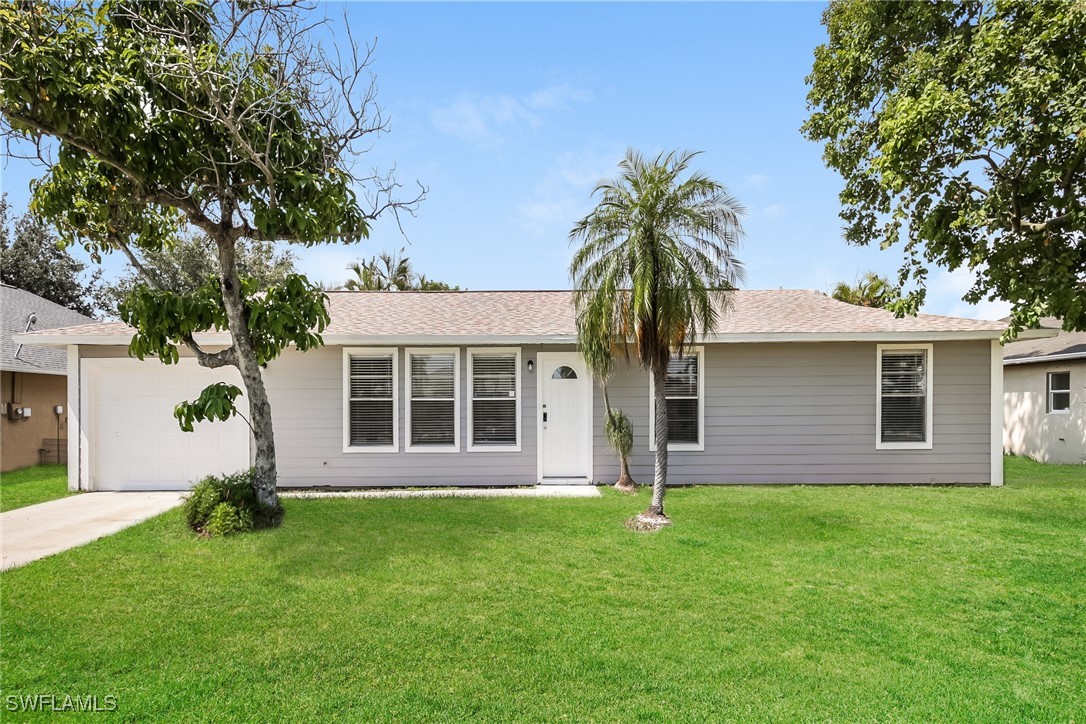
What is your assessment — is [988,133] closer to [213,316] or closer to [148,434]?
[213,316]

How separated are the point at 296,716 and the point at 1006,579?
5.78 m

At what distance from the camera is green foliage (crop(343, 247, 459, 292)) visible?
2562cm

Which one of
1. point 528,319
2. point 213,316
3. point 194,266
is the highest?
point 194,266

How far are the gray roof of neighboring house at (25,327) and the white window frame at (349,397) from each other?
7327 mm

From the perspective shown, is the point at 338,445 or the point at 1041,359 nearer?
the point at 338,445

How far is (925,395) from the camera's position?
9.02 metres

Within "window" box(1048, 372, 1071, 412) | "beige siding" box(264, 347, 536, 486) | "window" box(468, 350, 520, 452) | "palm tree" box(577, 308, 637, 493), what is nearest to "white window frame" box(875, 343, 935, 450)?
"palm tree" box(577, 308, 637, 493)

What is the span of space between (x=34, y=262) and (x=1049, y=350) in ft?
110

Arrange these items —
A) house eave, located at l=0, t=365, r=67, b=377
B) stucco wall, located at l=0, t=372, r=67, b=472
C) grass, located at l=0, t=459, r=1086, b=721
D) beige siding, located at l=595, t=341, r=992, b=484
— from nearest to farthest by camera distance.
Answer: grass, located at l=0, t=459, r=1086, b=721 → beige siding, located at l=595, t=341, r=992, b=484 → house eave, located at l=0, t=365, r=67, b=377 → stucco wall, located at l=0, t=372, r=67, b=472

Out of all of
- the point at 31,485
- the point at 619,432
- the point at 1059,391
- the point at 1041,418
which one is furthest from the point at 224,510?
the point at 1041,418

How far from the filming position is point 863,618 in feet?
13.0

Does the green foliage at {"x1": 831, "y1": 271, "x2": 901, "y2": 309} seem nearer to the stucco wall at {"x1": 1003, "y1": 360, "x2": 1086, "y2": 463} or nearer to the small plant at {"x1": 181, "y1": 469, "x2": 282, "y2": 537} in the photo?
the stucco wall at {"x1": 1003, "y1": 360, "x2": 1086, "y2": 463}

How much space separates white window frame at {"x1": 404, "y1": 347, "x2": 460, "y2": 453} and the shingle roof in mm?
360

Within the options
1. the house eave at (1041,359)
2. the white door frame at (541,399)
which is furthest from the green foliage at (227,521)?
the house eave at (1041,359)
